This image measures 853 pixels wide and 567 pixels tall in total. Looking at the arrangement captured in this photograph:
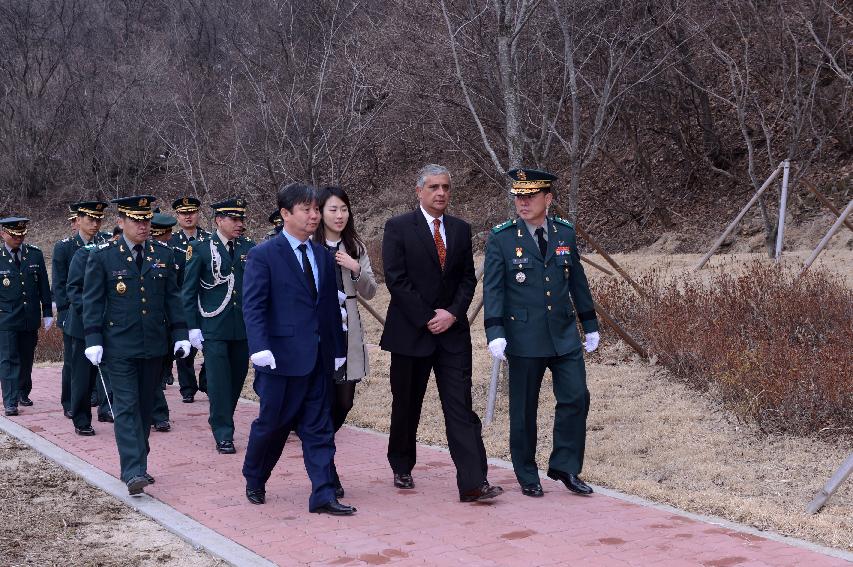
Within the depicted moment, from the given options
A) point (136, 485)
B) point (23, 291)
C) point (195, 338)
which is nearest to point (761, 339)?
point (195, 338)

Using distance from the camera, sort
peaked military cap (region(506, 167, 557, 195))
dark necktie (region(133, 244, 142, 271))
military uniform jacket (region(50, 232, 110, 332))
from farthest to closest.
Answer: military uniform jacket (region(50, 232, 110, 332)) → dark necktie (region(133, 244, 142, 271)) → peaked military cap (region(506, 167, 557, 195))

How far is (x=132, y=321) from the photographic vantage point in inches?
302

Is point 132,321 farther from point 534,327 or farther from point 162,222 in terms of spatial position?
point 162,222

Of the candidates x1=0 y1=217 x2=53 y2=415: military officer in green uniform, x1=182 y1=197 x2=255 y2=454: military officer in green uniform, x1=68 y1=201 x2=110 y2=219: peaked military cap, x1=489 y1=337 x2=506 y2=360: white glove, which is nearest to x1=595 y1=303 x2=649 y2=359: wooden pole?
x1=182 y1=197 x2=255 y2=454: military officer in green uniform

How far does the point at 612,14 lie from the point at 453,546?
13752mm

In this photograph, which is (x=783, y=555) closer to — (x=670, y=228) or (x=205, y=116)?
(x=670, y=228)

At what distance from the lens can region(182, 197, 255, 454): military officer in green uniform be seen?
8984 millimetres

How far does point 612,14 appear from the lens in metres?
18.0

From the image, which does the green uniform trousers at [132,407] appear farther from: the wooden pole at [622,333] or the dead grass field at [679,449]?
the wooden pole at [622,333]

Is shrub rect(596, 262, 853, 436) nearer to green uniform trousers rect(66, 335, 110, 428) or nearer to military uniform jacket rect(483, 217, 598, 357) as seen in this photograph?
military uniform jacket rect(483, 217, 598, 357)

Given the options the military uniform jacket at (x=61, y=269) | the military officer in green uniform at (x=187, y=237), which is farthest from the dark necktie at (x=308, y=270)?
the military uniform jacket at (x=61, y=269)

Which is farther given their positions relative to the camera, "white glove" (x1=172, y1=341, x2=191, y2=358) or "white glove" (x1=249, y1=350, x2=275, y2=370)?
"white glove" (x1=172, y1=341, x2=191, y2=358)

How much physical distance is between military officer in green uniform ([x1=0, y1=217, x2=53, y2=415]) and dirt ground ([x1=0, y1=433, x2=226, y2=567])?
3457mm

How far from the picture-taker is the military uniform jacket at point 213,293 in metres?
9.16
